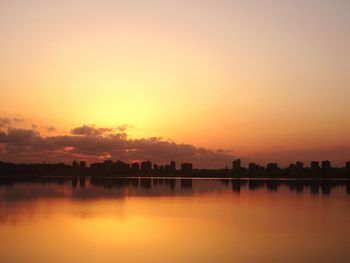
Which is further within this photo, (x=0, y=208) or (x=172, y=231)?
(x=0, y=208)

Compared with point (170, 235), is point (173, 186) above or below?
above

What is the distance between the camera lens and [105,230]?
64.3 feet

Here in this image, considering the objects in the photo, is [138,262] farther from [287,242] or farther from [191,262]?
[287,242]

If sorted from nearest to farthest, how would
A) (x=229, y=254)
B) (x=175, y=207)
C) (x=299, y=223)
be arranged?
(x=229, y=254) < (x=299, y=223) < (x=175, y=207)

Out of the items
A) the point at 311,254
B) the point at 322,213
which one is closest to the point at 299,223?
the point at 322,213

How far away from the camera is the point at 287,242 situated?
56.6 ft

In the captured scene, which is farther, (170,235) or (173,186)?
(173,186)

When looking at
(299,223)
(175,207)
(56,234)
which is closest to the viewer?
(56,234)

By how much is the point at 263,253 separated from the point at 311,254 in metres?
1.51

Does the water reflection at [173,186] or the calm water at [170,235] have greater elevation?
the water reflection at [173,186]

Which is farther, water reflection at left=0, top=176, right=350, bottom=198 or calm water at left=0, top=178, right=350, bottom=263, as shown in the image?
water reflection at left=0, top=176, right=350, bottom=198

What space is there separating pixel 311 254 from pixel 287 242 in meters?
1.99

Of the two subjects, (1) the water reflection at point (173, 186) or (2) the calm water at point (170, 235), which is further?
(1) the water reflection at point (173, 186)

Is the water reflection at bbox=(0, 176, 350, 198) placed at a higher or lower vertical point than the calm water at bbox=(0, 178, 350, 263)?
higher
